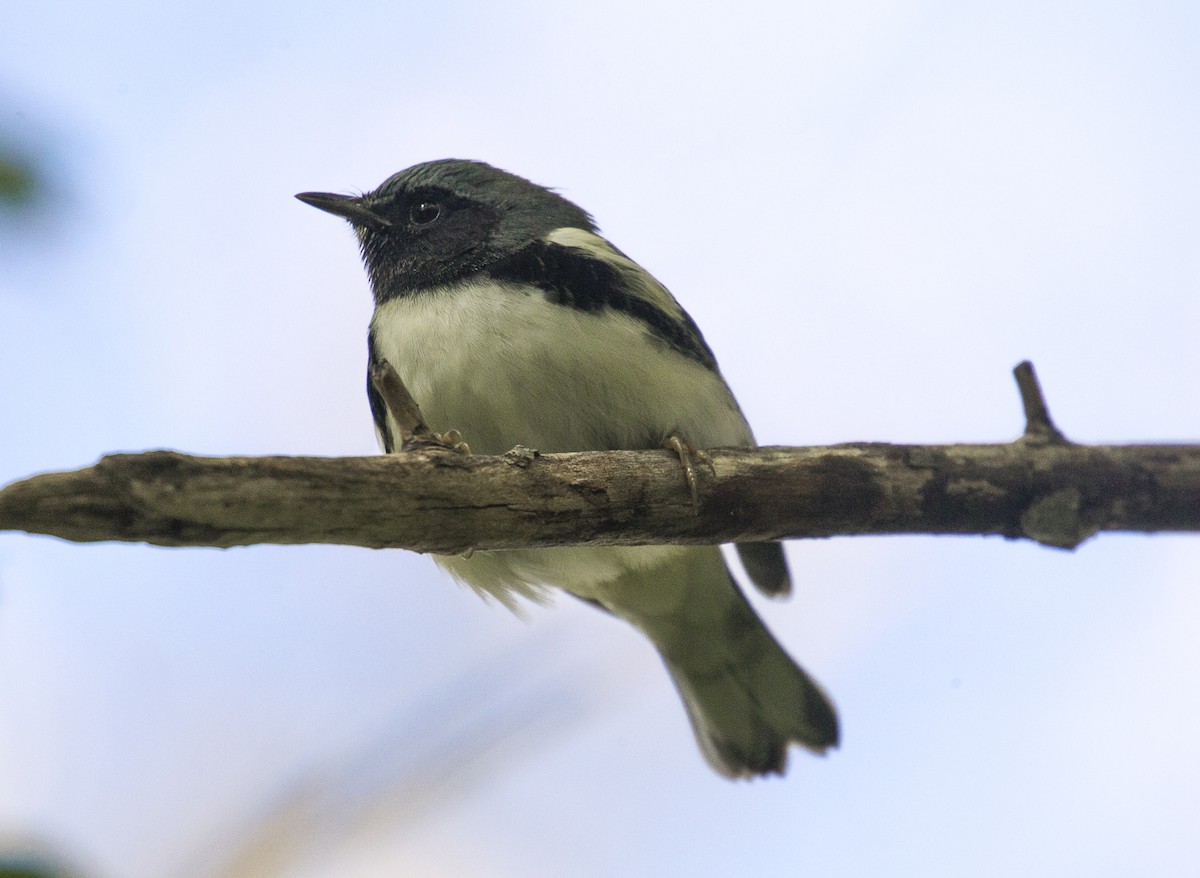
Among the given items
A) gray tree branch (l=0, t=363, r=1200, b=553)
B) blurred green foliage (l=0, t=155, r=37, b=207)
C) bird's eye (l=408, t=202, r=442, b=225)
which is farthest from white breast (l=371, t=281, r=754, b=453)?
blurred green foliage (l=0, t=155, r=37, b=207)

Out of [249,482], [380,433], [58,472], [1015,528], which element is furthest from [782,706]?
[58,472]

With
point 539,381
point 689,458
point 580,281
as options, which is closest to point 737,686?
point 689,458

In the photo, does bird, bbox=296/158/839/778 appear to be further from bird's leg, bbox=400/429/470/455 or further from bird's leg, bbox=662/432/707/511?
bird's leg, bbox=400/429/470/455

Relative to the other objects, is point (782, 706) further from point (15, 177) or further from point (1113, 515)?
point (15, 177)

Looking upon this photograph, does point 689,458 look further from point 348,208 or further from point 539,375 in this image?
point 348,208

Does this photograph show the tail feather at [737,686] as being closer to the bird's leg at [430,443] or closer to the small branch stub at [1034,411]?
the small branch stub at [1034,411]

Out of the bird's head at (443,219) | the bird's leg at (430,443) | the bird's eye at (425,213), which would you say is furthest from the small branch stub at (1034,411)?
the bird's eye at (425,213)
